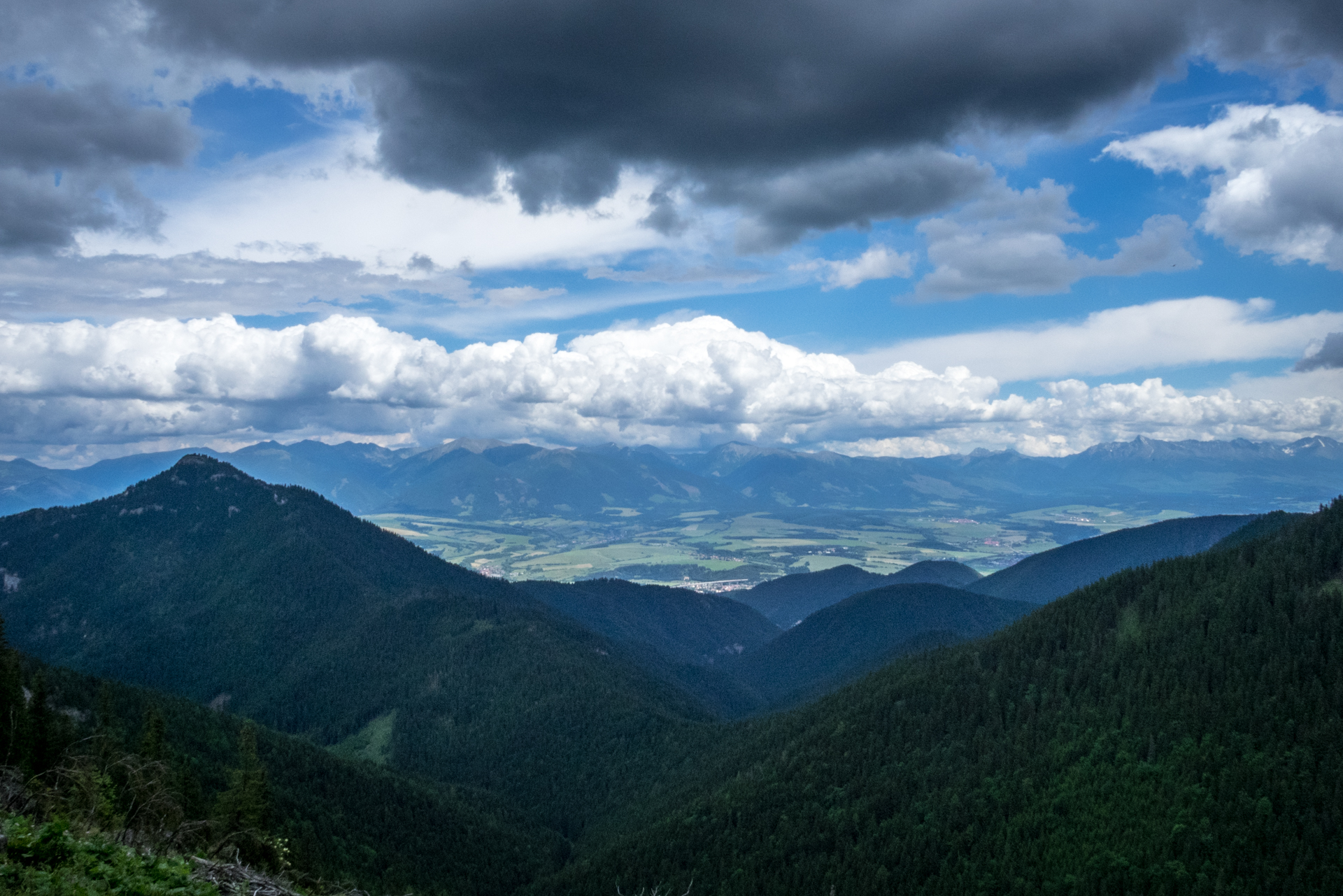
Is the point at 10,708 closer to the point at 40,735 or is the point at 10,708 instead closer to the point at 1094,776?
the point at 40,735

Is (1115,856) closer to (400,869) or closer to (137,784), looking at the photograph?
(400,869)

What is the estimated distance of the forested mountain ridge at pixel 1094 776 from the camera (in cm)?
12556

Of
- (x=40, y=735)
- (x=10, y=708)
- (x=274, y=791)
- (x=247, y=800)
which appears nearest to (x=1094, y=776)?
(x=247, y=800)

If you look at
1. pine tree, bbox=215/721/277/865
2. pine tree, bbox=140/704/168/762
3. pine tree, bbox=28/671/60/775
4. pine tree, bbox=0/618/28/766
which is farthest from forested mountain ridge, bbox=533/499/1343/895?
pine tree, bbox=0/618/28/766

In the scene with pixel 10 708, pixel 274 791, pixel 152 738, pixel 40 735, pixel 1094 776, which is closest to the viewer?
pixel 10 708

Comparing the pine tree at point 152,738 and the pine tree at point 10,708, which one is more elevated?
the pine tree at point 10,708

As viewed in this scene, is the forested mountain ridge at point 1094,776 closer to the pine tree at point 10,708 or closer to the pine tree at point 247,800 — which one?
the pine tree at point 247,800

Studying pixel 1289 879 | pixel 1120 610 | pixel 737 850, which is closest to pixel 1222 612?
pixel 1120 610

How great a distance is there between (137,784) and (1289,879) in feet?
508

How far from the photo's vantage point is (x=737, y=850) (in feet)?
526

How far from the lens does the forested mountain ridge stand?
412 feet

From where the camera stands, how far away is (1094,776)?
14562 cm

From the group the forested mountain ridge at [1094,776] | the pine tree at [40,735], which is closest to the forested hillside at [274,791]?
the pine tree at [40,735]

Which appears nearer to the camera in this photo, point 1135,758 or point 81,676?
point 1135,758
